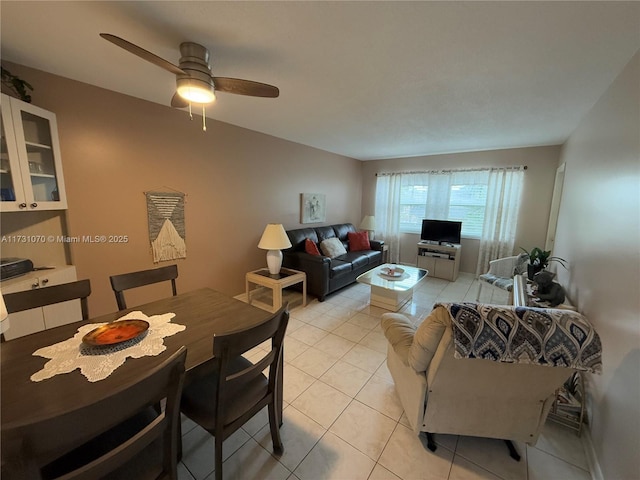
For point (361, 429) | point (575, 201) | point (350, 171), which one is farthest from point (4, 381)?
point (350, 171)

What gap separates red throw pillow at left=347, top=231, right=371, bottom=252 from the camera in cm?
486

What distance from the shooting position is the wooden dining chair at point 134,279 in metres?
1.68

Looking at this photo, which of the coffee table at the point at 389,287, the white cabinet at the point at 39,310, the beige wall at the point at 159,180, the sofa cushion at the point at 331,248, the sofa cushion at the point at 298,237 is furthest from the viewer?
the sofa cushion at the point at 331,248

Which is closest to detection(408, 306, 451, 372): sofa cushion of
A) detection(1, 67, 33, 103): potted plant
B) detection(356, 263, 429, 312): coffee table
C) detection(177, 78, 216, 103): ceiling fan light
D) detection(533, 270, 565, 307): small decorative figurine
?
detection(533, 270, 565, 307): small decorative figurine

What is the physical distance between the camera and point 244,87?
1642 millimetres

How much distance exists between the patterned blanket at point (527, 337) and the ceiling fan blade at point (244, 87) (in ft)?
5.56

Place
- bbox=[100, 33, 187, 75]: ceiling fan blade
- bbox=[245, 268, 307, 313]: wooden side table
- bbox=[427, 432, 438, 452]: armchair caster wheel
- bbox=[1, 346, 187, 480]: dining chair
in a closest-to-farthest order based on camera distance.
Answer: bbox=[1, 346, 187, 480]: dining chair, bbox=[100, 33, 187, 75]: ceiling fan blade, bbox=[427, 432, 438, 452]: armchair caster wheel, bbox=[245, 268, 307, 313]: wooden side table

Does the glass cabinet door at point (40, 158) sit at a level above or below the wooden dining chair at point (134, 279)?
above

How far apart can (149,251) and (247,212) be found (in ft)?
4.28

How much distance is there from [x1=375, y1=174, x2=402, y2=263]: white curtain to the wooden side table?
2.83 metres

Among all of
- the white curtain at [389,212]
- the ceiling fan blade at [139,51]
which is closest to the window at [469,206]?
the white curtain at [389,212]

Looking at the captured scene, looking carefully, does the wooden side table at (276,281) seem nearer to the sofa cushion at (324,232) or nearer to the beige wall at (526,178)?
the sofa cushion at (324,232)

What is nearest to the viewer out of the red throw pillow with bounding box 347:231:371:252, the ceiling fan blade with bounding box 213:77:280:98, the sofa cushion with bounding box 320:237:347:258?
the ceiling fan blade with bounding box 213:77:280:98

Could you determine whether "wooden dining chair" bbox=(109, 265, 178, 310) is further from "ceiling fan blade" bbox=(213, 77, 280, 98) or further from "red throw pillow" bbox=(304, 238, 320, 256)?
"red throw pillow" bbox=(304, 238, 320, 256)
